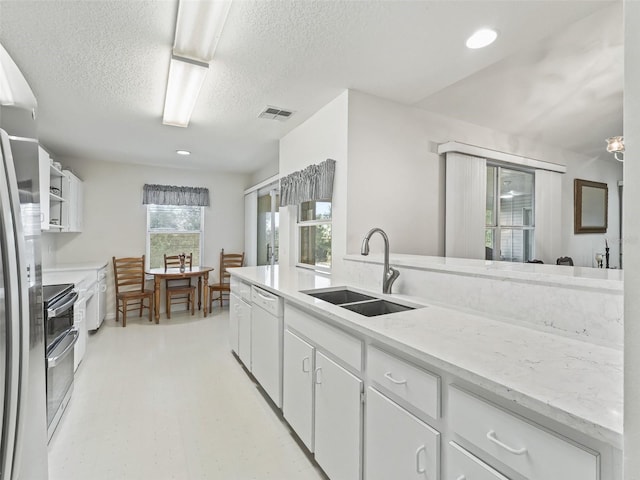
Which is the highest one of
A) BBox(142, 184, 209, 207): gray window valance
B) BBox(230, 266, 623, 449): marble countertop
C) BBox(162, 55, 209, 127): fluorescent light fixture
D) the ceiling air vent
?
the ceiling air vent

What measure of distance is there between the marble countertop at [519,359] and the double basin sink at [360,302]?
275mm

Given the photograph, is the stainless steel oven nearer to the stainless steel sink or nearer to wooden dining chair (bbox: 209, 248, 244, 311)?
the stainless steel sink

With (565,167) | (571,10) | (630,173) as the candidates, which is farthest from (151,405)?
→ (565,167)

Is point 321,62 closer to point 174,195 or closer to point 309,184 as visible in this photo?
point 309,184

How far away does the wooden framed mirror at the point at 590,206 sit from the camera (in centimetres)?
438

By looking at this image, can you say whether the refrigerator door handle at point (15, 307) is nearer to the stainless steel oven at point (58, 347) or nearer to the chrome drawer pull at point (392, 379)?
the chrome drawer pull at point (392, 379)

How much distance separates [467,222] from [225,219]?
4303mm

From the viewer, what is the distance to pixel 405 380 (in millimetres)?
1144

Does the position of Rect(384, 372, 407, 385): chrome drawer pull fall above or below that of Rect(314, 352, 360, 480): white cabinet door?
above

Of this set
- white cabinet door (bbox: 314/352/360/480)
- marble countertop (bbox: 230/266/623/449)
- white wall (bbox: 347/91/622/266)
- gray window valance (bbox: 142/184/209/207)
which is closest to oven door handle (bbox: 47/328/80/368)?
white cabinet door (bbox: 314/352/360/480)

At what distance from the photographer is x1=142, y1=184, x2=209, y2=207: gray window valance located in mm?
5188

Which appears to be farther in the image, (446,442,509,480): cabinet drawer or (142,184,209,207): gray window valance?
(142,184,209,207): gray window valance

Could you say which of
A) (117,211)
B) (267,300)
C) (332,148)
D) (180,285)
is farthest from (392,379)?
(117,211)

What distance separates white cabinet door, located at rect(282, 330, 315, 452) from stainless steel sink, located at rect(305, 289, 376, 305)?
1.09ft
